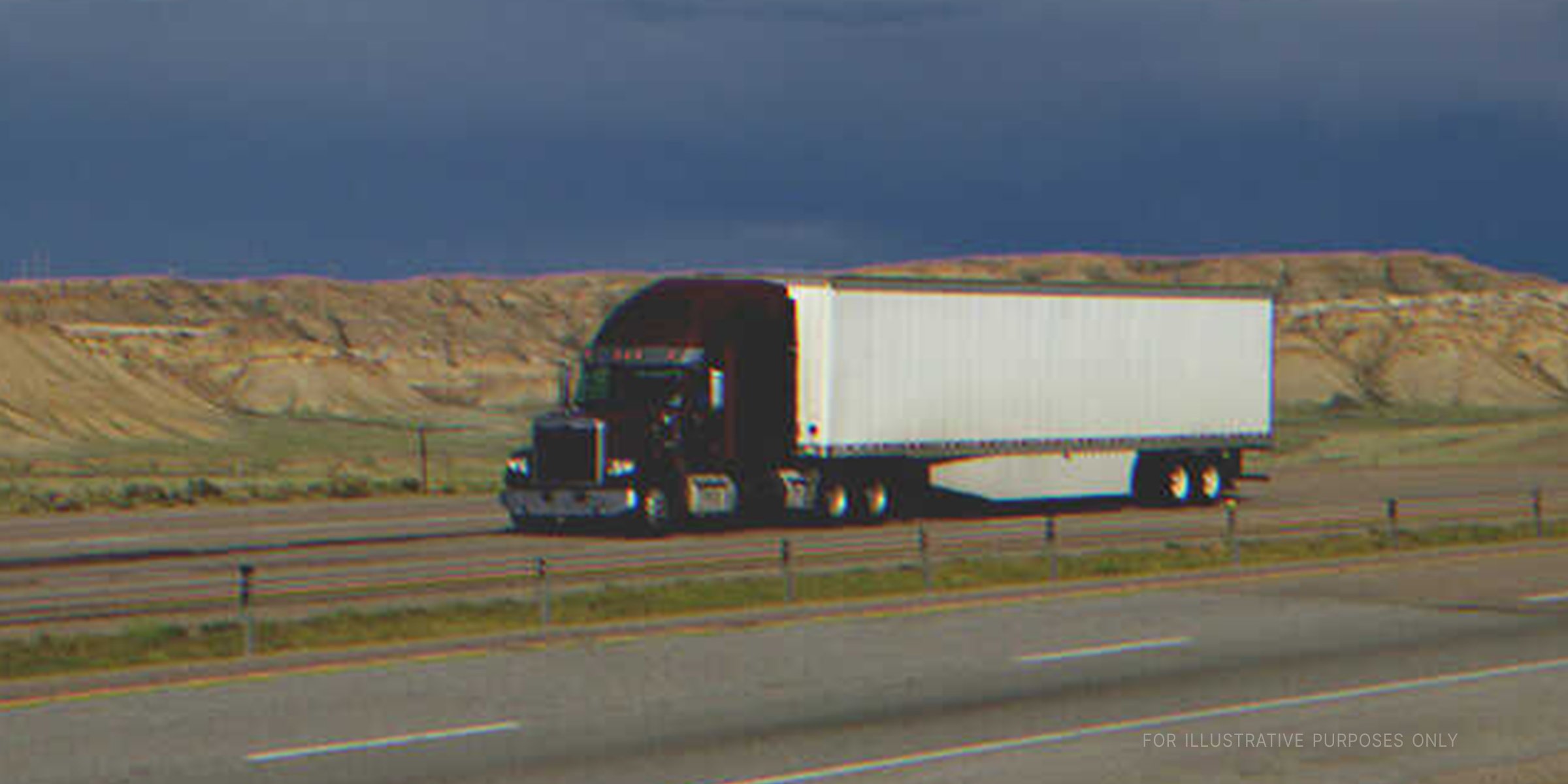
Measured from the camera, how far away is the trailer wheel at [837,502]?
33219mm

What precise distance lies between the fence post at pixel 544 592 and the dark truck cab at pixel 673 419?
38.0 ft

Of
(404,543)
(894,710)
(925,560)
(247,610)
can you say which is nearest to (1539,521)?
(925,560)

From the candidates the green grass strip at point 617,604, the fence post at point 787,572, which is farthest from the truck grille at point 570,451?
the fence post at point 787,572

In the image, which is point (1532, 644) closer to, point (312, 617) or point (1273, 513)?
point (312, 617)

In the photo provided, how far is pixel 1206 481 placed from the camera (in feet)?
127

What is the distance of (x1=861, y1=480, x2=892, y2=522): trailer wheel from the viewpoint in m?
33.7

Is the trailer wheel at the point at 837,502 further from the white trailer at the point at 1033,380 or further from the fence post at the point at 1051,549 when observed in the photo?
the fence post at the point at 1051,549

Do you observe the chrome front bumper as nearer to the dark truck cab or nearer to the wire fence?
the dark truck cab

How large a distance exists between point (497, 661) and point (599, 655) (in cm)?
87

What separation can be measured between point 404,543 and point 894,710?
661 inches

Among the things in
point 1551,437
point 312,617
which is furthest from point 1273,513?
point 1551,437

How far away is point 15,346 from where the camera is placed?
3959 inches

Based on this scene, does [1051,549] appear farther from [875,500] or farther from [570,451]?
[875,500]

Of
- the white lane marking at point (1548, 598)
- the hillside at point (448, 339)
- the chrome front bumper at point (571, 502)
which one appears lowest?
the white lane marking at point (1548, 598)
